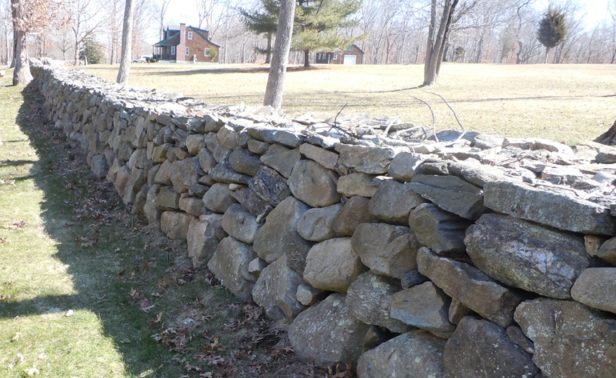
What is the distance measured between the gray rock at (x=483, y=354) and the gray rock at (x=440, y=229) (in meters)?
0.35

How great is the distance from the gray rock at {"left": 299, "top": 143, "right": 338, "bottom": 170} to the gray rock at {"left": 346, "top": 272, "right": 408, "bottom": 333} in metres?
0.84

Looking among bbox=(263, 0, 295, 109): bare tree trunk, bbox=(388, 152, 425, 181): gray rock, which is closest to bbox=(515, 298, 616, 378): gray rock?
bbox=(388, 152, 425, 181): gray rock

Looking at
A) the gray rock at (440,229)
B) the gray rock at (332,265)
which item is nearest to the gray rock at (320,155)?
the gray rock at (332,265)

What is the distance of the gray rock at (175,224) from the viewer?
18.5ft

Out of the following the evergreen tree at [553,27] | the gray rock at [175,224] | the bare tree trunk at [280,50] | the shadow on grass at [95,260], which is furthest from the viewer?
the evergreen tree at [553,27]

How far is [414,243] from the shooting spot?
2.96m

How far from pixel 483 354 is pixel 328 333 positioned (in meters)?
1.20

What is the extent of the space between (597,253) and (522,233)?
315mm

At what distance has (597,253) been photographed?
7.11 ft

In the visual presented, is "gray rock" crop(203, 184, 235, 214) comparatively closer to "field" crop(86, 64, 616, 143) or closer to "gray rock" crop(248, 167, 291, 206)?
"gray rock" crop(248, 167, 291, 206)

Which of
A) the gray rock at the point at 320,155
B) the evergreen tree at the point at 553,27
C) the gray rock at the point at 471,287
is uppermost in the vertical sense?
the evergreen tree at the point at 553,27

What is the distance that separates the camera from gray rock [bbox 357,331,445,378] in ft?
9.09

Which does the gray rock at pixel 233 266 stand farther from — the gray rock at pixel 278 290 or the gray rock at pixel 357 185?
the gray rock at pixel 357 185

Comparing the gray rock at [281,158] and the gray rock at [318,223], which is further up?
the gray rock at [281,158]
